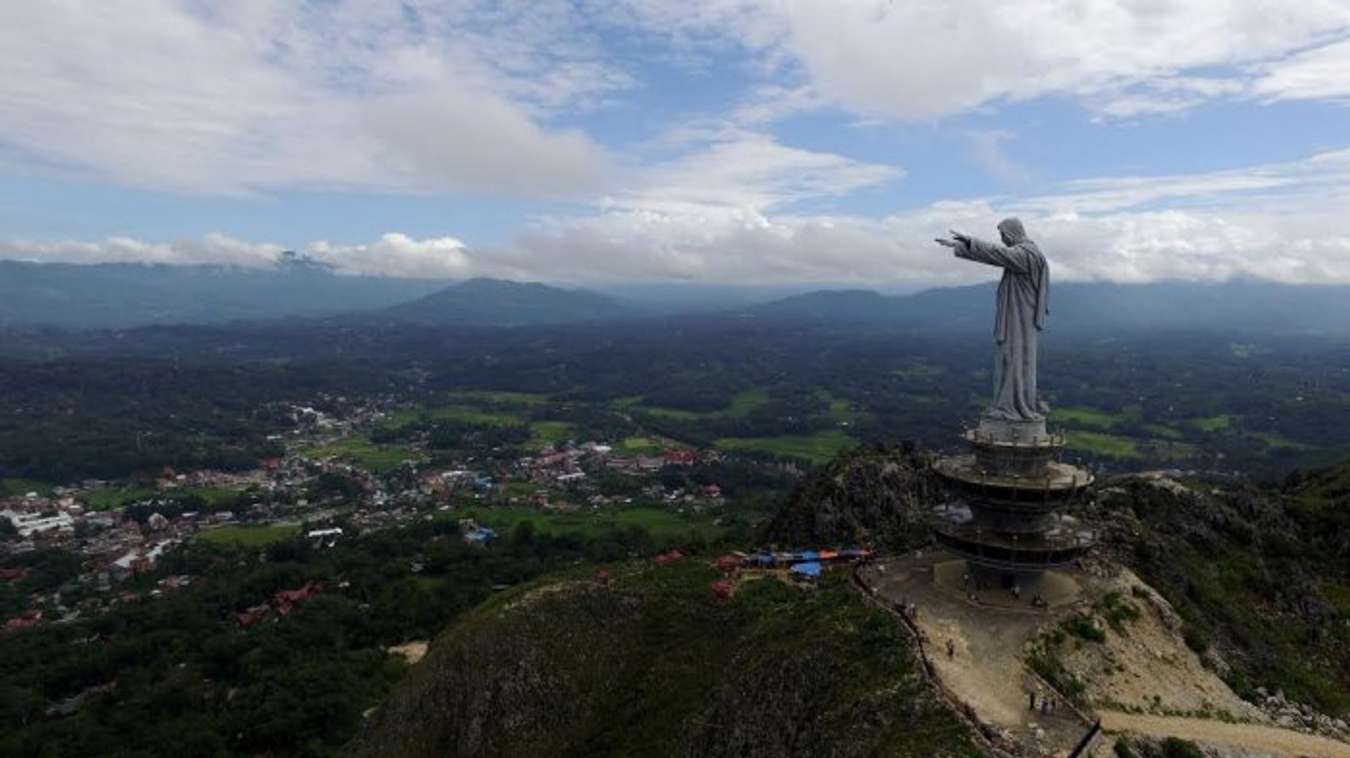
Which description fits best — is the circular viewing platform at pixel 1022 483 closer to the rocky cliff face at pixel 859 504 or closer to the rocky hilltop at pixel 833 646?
the rocky hilltop at pixel 833 646

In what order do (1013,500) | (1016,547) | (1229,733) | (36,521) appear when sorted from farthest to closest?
(36,521) < (1013,500) < (1016,547) < (1229,733)

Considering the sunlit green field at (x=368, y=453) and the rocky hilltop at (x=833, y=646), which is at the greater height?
the rocky hilltop at (x=833, y=646)

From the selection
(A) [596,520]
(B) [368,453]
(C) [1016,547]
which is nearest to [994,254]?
(C) [1016,547]

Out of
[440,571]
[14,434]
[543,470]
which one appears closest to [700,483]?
[543,470]

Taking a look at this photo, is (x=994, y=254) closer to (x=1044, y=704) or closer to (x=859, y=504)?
(x=1044, y=704)

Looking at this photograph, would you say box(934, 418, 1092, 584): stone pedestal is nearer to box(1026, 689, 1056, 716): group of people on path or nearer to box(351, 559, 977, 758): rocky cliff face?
box(351, 559, 977, 758): rocky cliff face

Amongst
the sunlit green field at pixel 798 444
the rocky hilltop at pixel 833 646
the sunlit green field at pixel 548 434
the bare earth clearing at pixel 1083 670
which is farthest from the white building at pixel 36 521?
the bare earth clearing at pixel 1083 670

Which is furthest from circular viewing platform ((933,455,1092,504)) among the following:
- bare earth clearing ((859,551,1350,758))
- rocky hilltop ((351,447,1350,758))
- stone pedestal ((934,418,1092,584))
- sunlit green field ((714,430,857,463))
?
sunlit green field ((714,430,857,463))
